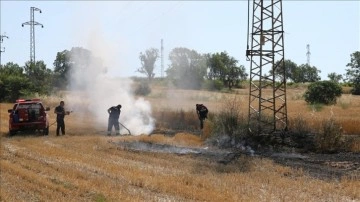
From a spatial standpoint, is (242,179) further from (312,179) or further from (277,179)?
(312,179)

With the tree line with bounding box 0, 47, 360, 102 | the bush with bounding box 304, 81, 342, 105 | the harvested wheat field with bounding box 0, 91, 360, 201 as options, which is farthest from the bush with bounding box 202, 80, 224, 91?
the harvested wheat field with bounding box 0, 91, 360, 201

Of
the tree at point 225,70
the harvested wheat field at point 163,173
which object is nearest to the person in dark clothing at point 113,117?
the harvested wheat field at point 163,173

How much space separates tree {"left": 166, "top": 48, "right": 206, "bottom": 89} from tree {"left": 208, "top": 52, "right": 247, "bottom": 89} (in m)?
31.3

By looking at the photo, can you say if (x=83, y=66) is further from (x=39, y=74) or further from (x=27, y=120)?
(x=39, y=74)

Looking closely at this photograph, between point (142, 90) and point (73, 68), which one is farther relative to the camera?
point (142, 90)

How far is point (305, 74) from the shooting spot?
12456 cm

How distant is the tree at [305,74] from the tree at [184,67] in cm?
6294

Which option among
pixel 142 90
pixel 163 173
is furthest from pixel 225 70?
pixel 163 173

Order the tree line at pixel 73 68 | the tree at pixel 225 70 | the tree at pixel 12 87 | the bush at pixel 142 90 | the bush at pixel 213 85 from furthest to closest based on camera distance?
the tree at pixel 225 70 < the bush at pixel 213 85 < the bush at pixel 142 90 < the tree at pixel 12 87 < the tree line at pixel 73 68

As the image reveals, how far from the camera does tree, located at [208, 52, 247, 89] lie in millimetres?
96250

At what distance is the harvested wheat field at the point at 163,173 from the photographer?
10.4 m

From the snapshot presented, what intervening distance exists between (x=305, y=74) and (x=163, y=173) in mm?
117103

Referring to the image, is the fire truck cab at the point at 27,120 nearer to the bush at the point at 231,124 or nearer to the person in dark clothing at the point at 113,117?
the person in dark clothing at the point at 113,117

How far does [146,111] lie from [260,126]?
10.9 m
